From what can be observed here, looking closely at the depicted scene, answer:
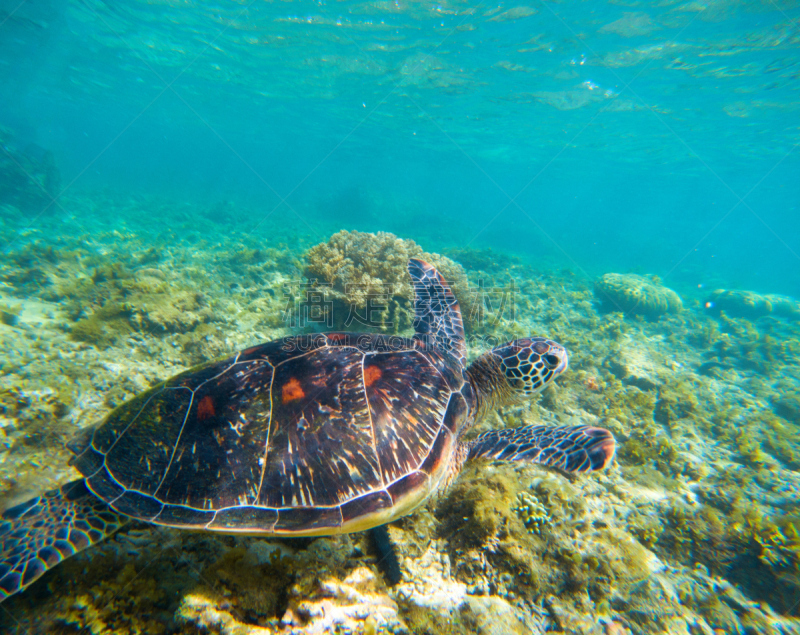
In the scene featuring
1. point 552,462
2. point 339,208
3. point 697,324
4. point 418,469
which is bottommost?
point 418,469

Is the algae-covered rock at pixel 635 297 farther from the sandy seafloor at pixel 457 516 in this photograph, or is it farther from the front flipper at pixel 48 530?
the front flipper at pixel 48 530

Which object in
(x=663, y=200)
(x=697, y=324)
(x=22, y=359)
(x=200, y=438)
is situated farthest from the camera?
(x=663, y=200)

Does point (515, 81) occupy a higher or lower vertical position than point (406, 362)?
higher

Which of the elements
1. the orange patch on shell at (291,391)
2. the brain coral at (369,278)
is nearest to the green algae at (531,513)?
the orange patch on shell at (291,391)

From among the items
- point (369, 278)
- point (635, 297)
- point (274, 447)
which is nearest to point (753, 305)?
point (635, 297)

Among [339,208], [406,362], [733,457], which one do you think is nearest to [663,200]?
[339,208]

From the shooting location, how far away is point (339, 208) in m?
30.9

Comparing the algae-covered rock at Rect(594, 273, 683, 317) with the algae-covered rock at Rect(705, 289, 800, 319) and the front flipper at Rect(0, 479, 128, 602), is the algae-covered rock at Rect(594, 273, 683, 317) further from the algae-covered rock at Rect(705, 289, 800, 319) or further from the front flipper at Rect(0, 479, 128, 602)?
the front flipper at Rect(0, 479, 128, 602)

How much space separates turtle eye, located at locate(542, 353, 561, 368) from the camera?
292 cm

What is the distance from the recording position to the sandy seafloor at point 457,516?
5.36 feet

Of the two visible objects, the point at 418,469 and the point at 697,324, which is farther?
the point at 697,324

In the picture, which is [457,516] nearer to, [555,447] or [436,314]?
[555,447]

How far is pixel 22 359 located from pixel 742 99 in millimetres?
28875

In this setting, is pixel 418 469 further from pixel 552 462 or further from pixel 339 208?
pixel 339 208
